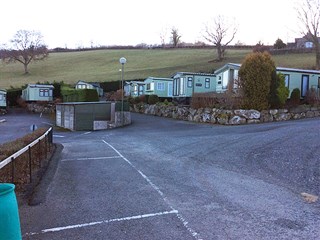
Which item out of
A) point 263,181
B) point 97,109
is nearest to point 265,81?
point 97,109

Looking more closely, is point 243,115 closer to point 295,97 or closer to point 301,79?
point 295,97

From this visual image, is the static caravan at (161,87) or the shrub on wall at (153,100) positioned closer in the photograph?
the shrub on wall at (153,100)

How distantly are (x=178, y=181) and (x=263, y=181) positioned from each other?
1.90 meters

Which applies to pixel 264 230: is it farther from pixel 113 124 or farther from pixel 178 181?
pixel 113 124

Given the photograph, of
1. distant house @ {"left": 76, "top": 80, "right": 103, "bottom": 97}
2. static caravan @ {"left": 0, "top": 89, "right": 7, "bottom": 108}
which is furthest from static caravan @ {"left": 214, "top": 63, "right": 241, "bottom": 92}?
static caravan @ {"left": 0, "top": 89, "right": 7, "bottom": 108}

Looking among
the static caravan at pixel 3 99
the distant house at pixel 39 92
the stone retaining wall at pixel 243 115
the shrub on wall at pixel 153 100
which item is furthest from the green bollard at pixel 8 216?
the static caravan at pixel 3 99

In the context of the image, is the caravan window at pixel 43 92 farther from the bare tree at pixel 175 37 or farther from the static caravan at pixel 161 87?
the bare tree at pixel 175 37

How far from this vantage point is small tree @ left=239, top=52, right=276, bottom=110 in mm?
22623

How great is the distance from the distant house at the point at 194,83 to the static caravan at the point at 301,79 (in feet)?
28.8

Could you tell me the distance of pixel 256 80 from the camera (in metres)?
22.6

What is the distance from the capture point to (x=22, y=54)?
93.1 m

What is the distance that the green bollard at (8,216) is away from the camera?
11.3 ft

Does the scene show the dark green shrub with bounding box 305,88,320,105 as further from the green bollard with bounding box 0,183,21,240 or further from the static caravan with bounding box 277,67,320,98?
the green bollard with bounding box 0,183,21,240

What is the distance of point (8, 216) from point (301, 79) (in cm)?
2875
